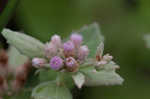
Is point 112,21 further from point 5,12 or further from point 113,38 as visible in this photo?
point 5,12

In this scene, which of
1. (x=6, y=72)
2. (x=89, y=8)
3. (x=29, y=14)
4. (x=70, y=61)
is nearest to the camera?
(x=70, y=61)

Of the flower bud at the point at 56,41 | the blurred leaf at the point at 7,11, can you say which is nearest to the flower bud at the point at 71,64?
the flower bud at the point at 56,41

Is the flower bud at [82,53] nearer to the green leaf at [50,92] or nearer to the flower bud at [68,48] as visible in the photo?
the flower bud at [68,48]

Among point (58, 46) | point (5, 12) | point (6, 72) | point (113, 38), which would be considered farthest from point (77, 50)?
point (113, 38)

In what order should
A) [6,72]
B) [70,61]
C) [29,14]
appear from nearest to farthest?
[70,61] → [6,72] → [29,14]

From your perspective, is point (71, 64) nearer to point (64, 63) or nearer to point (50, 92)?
point (64, 63)

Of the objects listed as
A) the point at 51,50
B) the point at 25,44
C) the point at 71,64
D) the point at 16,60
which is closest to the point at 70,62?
the point at 71,64
